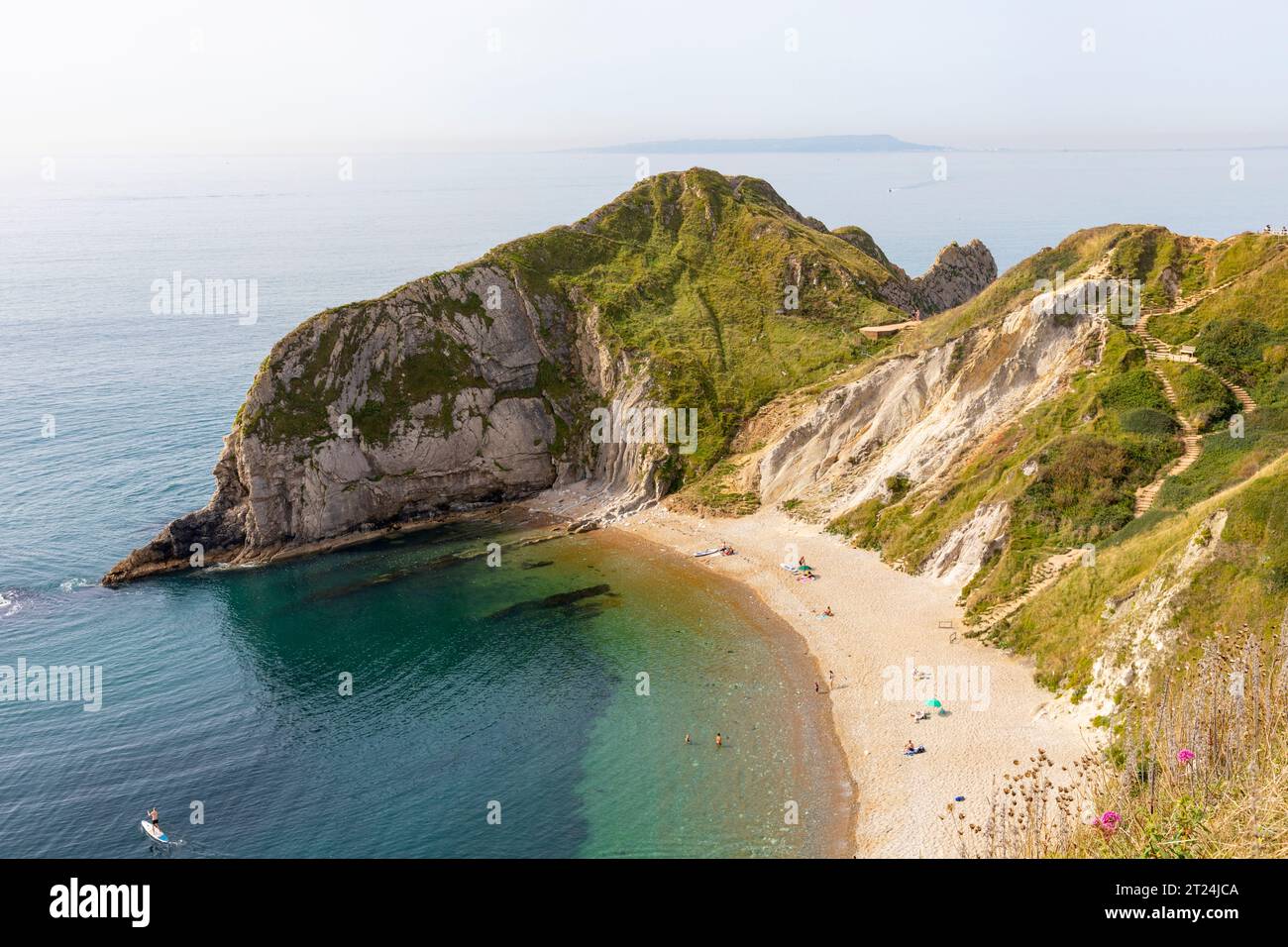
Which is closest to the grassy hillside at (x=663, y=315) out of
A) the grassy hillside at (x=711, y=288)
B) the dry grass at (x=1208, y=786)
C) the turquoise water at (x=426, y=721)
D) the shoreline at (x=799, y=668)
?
the grassy hillside at (x=711, y=288)

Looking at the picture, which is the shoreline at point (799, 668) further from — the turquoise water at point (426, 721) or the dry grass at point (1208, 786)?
the dry grass at point (1208, 786)

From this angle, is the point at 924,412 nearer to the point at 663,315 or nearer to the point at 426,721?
the point at 663,315

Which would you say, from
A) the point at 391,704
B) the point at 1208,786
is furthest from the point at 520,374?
the point at 1208,786

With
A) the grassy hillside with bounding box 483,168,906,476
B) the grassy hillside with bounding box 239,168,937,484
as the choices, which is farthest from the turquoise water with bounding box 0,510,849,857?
the grassy hillside with bounding box 483,168,906,476

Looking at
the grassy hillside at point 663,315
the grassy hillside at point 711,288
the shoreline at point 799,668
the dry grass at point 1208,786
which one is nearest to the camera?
the dry grass at point 1208,786

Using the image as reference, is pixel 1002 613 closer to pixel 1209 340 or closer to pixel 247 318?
pixel 1209 340

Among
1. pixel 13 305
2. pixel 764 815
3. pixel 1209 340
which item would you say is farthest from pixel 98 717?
pixel 13 305
